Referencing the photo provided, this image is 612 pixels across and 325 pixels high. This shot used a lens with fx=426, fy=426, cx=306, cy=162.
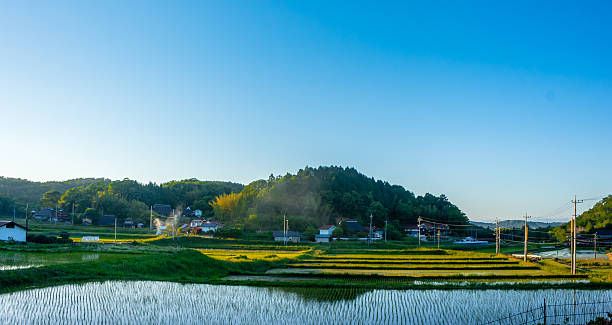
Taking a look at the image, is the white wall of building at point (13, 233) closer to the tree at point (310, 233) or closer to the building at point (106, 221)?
the building at point (106, 221)

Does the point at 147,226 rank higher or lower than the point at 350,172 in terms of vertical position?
lower

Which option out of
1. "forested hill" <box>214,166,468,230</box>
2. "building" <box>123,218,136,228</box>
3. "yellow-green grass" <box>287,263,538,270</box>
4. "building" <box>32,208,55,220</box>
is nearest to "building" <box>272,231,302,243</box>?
"forested hill" <box>214,166,468,230</box>

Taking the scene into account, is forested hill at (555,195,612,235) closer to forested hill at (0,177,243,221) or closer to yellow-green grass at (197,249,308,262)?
yellow-green grass at (197,249,308,262)

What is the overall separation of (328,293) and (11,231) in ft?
87.4

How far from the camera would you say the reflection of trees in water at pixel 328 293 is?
12750mm

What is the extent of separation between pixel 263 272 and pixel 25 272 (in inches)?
358

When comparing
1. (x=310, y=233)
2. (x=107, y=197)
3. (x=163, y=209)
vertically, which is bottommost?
(x=310, y=233)

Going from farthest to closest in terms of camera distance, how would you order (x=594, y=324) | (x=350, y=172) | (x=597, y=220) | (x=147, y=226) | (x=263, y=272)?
(x=350, y=172), (x=147, y=226), (x=597, y=220), (x=263, y=272), (x=594, y=324)

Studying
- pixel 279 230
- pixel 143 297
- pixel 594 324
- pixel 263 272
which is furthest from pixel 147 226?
pixel 594 324

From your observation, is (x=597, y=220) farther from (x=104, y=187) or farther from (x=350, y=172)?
(x=104, y=187)

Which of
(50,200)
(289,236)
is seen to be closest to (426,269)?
(289,236)

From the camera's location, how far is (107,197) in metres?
62.9

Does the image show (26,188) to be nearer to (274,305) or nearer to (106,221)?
(106,221)

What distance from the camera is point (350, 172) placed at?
83500 mm
